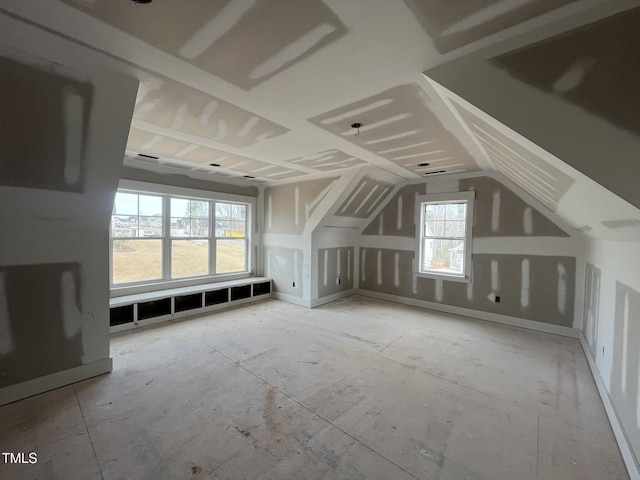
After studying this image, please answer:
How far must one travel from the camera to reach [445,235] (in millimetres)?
5066

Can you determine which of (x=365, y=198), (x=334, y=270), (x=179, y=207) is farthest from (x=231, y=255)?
(x=365, y=198)

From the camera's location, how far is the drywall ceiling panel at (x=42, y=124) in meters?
1.75

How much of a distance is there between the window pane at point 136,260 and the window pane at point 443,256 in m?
4.98

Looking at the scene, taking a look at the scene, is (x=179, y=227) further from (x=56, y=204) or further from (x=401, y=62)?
(x=401, y=62)

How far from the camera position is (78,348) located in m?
2.54

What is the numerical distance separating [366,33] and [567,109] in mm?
1081

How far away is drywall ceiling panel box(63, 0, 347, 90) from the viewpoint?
1.25 m

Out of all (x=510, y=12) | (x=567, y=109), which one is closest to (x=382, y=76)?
(x=510, y=12)

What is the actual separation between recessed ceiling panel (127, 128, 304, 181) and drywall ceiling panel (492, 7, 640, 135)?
10.8 ft

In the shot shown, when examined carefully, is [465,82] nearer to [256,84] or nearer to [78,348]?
[256,84]

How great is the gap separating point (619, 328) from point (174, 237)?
578cm

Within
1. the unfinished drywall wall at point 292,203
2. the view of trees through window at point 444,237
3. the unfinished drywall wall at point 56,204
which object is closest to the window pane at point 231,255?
the unfinished drywall wall at point 292,203

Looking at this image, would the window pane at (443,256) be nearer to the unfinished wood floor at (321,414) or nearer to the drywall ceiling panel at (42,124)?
the unfinished wood floor at (321,414)

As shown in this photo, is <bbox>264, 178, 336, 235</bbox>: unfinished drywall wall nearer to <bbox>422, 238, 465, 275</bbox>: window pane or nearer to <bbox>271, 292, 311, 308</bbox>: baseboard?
<bbox>271, 292, 311, 308</bbox>: baseboard
